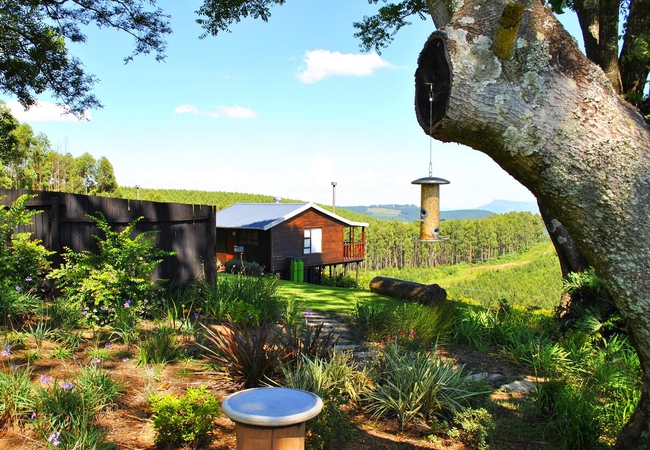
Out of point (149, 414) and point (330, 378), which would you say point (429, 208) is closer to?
point (330, 378)

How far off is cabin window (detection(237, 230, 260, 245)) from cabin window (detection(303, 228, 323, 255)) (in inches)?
115

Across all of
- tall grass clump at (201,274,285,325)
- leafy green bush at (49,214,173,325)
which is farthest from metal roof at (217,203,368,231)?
leafy green bush at (49,214,173,325)

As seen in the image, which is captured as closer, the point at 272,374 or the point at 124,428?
the point at 124,428

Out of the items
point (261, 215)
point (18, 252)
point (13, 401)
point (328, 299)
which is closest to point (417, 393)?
point (13, 401)

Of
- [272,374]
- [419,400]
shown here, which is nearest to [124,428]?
[272,374]

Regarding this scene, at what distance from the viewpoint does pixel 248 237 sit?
28.7 m

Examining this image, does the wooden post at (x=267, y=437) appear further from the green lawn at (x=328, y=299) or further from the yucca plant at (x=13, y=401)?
the green lawn at (x=328, y=299)

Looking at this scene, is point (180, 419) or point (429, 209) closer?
point (180, 419)

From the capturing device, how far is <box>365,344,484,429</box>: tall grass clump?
14.8 feet

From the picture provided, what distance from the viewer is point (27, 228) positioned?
7.41 meters

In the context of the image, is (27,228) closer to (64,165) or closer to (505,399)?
(505,399)

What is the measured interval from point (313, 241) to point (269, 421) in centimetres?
2753

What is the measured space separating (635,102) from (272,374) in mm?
6788

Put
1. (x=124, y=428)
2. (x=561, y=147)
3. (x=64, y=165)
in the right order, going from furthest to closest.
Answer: (x=64, y=165), (x=124, y=428), (x=561, y=147)
